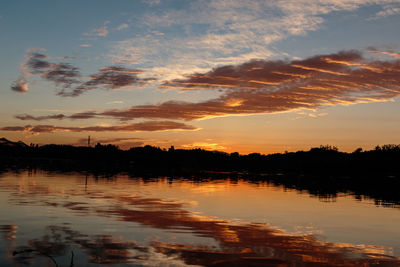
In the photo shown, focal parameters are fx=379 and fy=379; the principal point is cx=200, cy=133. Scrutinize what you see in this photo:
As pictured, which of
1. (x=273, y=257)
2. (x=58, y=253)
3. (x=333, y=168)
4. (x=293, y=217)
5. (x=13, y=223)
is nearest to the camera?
(x=58, y=253)

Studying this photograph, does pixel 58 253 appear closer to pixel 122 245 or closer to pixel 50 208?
pixel 122 245

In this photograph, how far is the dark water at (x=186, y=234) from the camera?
48.2 feet

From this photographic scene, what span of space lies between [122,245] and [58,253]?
8.88ft

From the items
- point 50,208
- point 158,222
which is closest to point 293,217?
point 158,222

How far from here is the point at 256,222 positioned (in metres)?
24.3

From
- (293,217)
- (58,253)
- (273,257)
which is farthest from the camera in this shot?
(293,217)

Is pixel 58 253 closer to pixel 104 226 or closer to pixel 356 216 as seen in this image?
pixel 104 226

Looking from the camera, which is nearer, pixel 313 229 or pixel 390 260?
pixel 390 260

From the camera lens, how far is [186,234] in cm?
1933

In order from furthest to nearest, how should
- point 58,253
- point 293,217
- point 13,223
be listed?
1. point 293,217
2. point 13,223
3. point 58,253

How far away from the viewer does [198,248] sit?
1638cm

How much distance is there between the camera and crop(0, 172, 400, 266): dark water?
48.2 ft

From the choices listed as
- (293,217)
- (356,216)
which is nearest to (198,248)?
(293,217)

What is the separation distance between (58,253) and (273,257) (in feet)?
27.9
